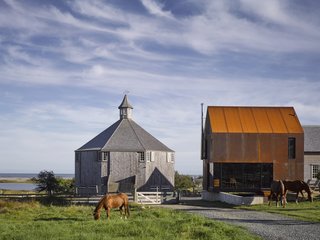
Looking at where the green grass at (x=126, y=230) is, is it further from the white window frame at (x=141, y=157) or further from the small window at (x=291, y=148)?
the white window frame at (x=141, y=157)

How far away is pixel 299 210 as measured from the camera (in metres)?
29.1

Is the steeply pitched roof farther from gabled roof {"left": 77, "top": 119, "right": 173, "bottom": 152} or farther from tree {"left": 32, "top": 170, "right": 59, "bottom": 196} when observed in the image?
tree {"left": 32, "top": 170, "right": 59, "bottom": 196}

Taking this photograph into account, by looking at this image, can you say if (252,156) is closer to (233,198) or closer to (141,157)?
(233,198)

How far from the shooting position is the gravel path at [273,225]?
739 inches

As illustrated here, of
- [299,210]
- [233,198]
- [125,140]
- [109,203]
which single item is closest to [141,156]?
[125,140]

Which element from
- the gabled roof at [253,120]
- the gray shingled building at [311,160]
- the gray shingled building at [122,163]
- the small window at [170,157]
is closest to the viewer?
the gabled roof at [253,120]

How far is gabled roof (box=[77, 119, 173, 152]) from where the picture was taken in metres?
50.9

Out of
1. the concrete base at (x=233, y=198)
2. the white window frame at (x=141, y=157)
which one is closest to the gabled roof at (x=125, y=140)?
the white window frame at (x=141, y=157)

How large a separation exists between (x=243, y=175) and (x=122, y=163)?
45.5 ft

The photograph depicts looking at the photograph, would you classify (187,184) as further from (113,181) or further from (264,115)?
(264,115)

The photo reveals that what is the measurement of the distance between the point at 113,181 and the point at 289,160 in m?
18.1

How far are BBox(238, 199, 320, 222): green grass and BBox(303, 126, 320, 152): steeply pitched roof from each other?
753 inches

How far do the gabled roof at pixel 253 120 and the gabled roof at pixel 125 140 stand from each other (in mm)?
10081

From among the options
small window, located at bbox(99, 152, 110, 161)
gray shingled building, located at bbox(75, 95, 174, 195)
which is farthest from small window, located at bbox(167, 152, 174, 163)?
small window, located at bbox(99, 152, 110, 161)
